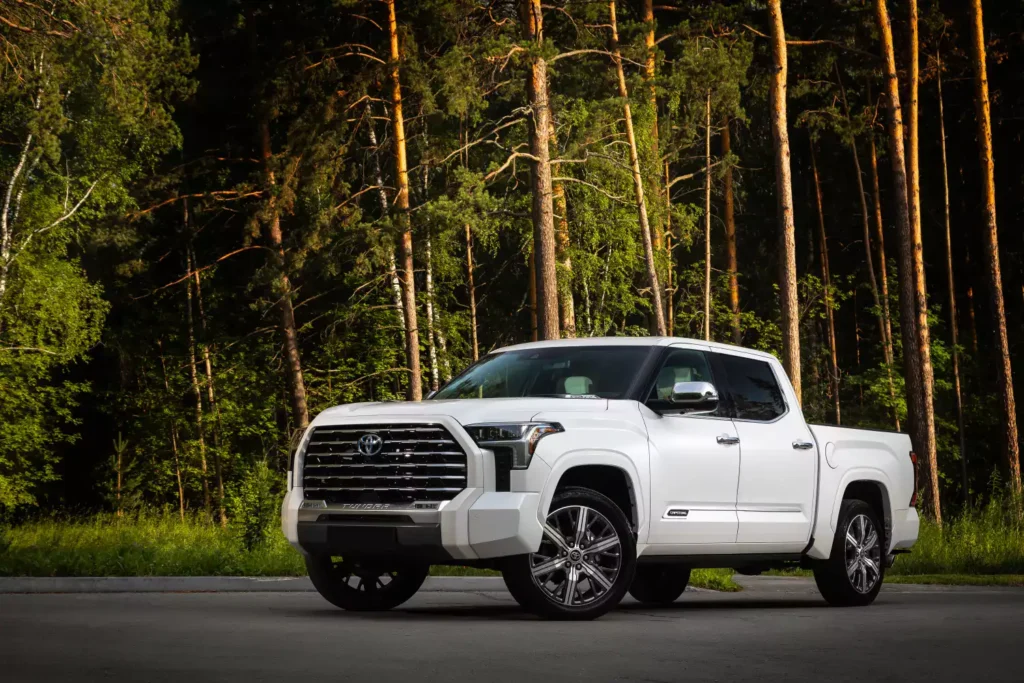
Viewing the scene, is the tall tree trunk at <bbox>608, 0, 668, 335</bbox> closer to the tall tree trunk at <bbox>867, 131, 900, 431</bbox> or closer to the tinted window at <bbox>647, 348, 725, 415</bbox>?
the tall tree trunk at <bbox>867, 131, 900, 431</bbox>

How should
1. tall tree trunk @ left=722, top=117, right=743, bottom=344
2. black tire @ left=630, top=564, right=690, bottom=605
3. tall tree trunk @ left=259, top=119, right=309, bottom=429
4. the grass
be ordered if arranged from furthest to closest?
tall tree trunk @ left=722, top=117, right=743, bottom=344, tall tree trunk @ left=259, top=119, right=309, bottom=429, the grass, black tire @ left=630, top=564, right=690, bottom=605

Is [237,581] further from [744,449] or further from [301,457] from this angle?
[744,449]

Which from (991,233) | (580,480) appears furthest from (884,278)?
(580,480)

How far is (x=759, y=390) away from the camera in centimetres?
1309

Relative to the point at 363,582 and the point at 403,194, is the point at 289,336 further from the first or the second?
the point at 363,582

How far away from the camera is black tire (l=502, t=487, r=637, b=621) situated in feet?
36.4

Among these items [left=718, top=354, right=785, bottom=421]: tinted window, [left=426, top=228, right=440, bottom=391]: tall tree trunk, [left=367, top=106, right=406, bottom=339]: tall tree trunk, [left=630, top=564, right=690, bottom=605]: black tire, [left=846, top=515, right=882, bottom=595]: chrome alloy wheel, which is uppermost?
[left=367, top=106, right=406, bottom=339]: tall tree trunk

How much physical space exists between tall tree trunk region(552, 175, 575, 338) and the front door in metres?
21.3

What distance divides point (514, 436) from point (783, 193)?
71.3 feet

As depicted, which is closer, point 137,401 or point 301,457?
point 301,457

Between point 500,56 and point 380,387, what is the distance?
52.2 feet

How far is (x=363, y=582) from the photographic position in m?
12.7

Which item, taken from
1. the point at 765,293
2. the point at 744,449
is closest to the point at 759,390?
the point at 744,449

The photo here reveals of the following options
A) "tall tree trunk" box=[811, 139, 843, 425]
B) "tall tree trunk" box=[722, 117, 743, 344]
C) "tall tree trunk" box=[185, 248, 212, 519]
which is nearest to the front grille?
"tall tree trunk" box=[185, 248, 212, 519]
